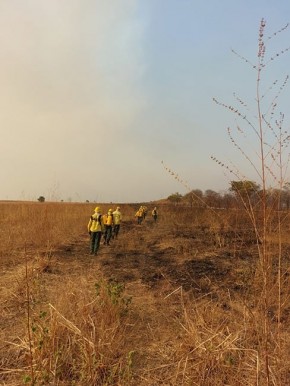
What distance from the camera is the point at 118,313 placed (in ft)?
15.5

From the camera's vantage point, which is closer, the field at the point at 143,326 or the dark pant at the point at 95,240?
the field at the point at 143,326

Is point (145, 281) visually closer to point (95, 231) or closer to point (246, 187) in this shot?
point (95, 231)

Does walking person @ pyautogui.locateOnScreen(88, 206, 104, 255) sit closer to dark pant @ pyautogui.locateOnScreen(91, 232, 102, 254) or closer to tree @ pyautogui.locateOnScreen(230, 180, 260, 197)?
dark pant @ pyautogui.locateOnScreen(91, 232, 102, 254)

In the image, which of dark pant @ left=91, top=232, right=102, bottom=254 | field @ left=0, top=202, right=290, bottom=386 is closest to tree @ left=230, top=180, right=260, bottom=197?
field @ left=0, top=202, right=290, bottom=386

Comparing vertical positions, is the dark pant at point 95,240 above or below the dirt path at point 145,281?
above

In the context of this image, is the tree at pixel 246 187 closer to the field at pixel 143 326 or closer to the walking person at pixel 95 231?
the field at pixel 143 326

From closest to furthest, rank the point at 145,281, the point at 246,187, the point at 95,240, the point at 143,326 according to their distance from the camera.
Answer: the point at 246,187
the point at 143,326
the point at 145,281
the point at 95,240

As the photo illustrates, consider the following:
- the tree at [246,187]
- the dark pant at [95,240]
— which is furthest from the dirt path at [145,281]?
the tree at [246,187]

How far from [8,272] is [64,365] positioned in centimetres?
476

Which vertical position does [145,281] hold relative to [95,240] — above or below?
below

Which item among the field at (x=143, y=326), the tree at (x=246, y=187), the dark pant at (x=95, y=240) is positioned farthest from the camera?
the dark pant at (x=95, y=240)

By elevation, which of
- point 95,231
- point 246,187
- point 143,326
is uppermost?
point 246,187

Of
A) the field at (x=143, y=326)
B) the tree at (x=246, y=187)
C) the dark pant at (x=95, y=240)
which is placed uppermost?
the tree at (x=246, y=187)

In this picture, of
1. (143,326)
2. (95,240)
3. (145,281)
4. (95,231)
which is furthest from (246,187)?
(95,240)
